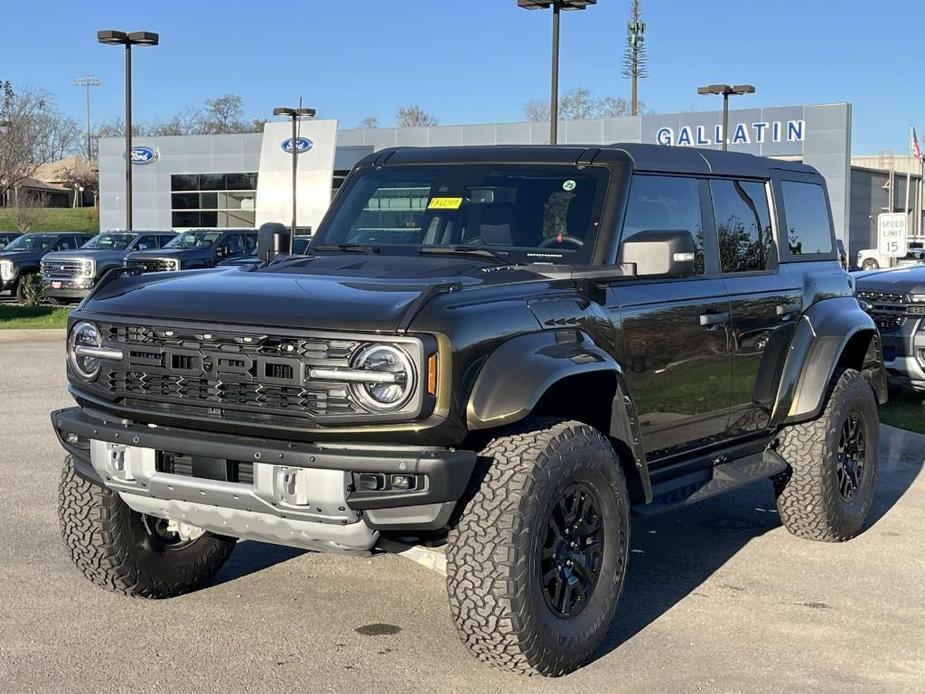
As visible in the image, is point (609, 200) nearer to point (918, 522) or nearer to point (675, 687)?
point (675, 687)

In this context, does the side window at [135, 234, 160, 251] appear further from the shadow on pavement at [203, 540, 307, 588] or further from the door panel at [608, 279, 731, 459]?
the door panel at [608, 279, 731, 459]

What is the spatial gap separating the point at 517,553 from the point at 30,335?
14.8 metres

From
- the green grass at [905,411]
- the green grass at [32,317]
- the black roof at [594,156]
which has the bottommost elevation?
the green grass at [905,411]

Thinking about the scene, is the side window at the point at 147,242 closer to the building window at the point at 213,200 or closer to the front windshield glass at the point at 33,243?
the front windshield glass at the point at 33,243

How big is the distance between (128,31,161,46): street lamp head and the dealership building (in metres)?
12.0

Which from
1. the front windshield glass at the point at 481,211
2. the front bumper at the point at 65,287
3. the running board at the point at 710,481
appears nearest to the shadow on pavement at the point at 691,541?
the running board at the point at 710,481

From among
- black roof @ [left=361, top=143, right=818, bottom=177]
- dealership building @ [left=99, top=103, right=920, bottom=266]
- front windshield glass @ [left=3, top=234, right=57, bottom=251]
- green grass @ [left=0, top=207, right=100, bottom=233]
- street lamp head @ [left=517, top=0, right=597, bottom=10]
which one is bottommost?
front windshield glass @ [left=3, top=234, right=57, bottom=251]

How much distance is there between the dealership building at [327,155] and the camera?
45.1m

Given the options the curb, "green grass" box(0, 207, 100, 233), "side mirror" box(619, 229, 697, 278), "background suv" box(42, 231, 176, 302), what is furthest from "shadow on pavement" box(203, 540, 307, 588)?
"green grass" box(0, 207, 100, 233)

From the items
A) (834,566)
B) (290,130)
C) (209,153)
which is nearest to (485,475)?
(834,566)

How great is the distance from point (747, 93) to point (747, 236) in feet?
110

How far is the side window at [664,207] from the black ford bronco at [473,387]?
1 cm

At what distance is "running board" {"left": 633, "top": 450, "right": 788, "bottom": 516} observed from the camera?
210 inches

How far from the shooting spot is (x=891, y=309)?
10898mm
